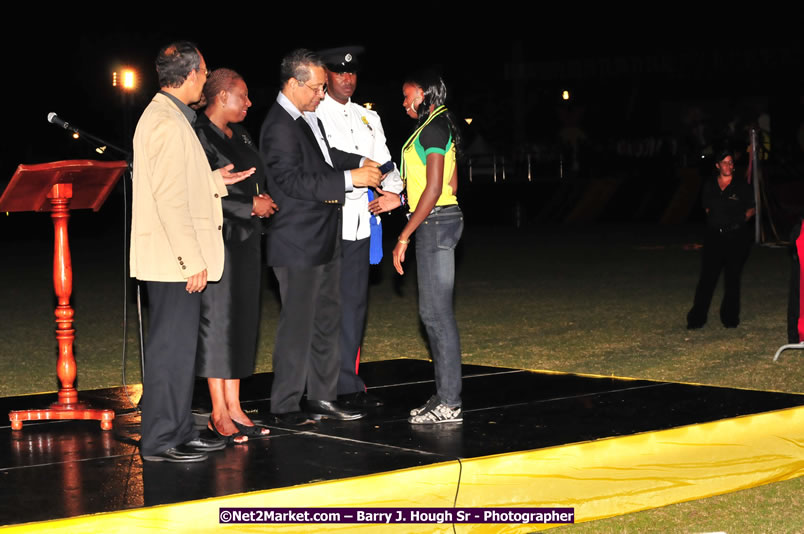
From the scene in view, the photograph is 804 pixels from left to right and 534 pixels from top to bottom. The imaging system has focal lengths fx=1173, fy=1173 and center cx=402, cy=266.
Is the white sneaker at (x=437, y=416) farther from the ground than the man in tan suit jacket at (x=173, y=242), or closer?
closer

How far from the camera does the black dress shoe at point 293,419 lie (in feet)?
20.2

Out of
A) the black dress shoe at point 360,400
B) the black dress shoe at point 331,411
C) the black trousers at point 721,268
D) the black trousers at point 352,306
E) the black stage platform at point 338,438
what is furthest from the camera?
the black trousers at point 721,268

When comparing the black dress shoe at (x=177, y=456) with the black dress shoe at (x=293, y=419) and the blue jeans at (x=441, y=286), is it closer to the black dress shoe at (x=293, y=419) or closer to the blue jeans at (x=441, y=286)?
the black dress shoe at (x=293, y=419)

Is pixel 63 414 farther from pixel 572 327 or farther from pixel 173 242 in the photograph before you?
pixel 572 327

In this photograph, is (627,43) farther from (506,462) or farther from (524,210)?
(506,462)

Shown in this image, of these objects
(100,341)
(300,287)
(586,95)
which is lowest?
(100,341)

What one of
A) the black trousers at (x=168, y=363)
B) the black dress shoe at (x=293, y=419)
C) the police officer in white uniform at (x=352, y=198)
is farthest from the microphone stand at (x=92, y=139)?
the black dress shoe at (x=293, y=419)

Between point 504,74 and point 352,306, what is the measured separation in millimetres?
34470

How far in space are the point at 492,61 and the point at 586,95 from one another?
5.77 metres

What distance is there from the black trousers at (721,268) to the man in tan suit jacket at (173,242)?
22.3ft

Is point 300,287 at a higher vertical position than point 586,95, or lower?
lower

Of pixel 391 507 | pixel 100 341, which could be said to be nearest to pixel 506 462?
pixel 391 507

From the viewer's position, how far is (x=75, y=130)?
5.90 meters

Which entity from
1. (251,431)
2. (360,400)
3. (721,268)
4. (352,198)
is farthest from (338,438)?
(721,268)
